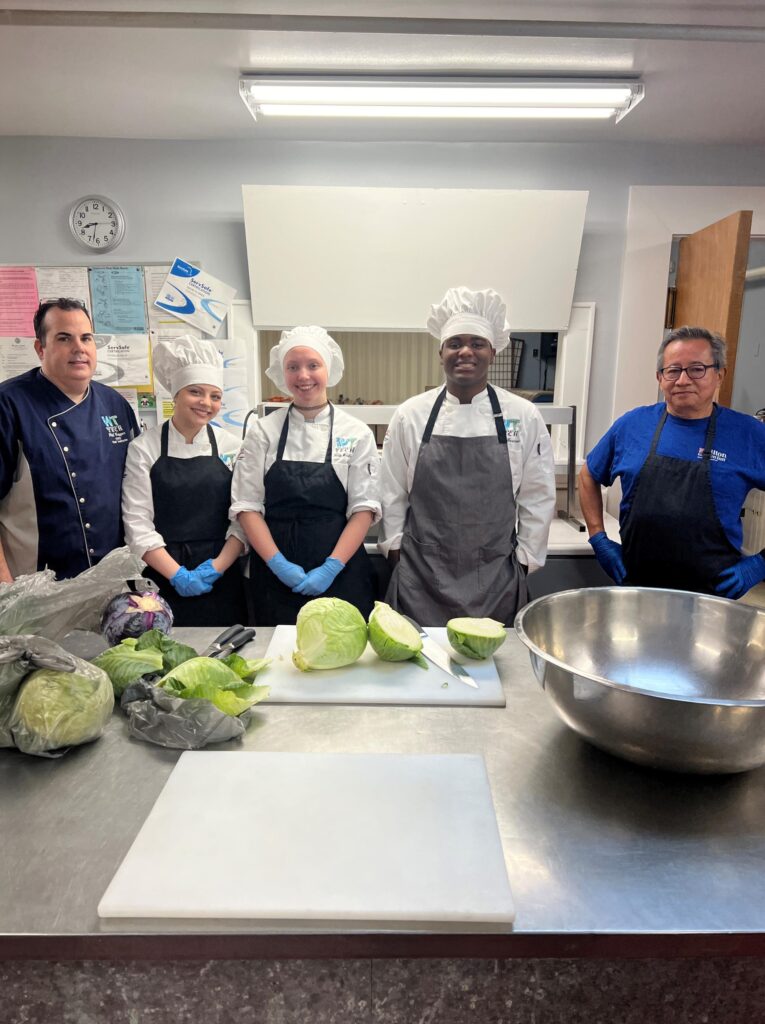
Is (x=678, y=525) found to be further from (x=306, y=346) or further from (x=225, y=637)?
(x=225, y=637)

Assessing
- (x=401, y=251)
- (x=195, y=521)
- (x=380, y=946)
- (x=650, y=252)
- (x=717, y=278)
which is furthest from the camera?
(x=650, y=252)

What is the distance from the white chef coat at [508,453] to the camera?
7.39 feet

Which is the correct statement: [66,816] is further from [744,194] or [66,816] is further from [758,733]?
[744,194]

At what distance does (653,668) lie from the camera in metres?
1.21

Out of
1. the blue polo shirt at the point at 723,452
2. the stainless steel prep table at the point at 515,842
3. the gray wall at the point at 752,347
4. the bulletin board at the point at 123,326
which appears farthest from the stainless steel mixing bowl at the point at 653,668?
the gray wall at the point at 752,347

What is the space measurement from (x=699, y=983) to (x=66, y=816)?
0.81 metres

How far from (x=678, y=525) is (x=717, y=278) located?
4.74 ft

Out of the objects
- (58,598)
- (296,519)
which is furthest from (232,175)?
(58,598)

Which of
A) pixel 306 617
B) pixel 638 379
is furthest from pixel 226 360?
pixel 306 617

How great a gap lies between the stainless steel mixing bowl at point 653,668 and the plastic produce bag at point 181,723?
485mm

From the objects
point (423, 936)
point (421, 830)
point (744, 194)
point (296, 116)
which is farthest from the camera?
point (744, 194)

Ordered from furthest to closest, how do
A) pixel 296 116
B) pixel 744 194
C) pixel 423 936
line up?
pixel 744 194
pixel 296 116
pixel 423 936

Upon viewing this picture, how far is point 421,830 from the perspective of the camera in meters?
0.82

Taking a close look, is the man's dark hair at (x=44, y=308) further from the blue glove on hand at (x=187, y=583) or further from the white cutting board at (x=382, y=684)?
the white cutting board at (x=382, y=684)
